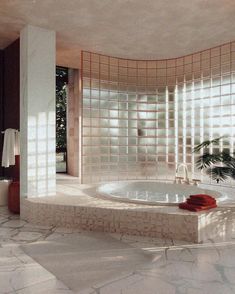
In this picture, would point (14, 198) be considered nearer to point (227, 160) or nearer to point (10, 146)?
point (10, 146)

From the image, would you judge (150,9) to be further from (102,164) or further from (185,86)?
(102,164)

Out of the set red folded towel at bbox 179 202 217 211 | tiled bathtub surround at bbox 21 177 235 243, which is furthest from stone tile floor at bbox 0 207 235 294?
red folded towel at bbox 179 202 217 211

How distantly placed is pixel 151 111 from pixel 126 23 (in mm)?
2225

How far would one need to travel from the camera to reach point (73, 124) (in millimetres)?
6555

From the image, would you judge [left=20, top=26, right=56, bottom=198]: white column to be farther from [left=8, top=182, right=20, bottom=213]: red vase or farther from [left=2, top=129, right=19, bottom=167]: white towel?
[left=2, top=129, right=19, bottom=167]: white towel

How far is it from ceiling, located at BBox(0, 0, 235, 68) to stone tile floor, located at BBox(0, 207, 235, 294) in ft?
8.54

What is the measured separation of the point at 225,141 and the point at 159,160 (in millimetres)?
1422

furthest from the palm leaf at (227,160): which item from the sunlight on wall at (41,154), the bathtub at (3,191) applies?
the bathtub at (3,191)

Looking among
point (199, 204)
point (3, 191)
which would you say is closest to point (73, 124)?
point (3, 191)

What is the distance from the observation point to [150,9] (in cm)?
350

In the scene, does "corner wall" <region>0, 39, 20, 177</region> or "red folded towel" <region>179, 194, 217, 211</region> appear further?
"corner wall" <region>0, 39, 20, 177</region>

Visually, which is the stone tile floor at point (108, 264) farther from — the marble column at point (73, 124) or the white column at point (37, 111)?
the marble column at point (73, 124)

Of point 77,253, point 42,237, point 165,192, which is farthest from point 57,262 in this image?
point 165,192

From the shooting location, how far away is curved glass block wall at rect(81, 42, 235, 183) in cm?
501
